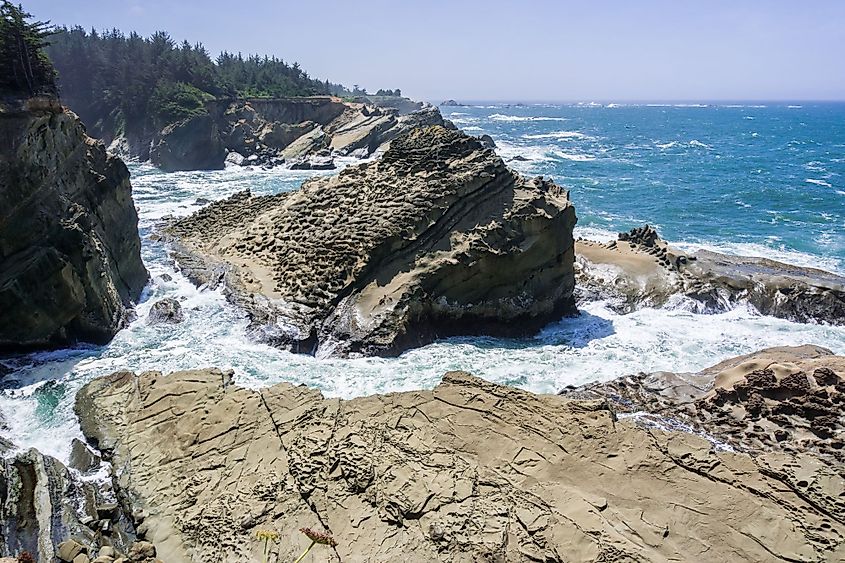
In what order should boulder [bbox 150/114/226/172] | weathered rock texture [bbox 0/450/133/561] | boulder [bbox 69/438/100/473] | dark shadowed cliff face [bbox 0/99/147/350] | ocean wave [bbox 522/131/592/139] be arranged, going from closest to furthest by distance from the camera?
1. weathered rock texture [bbox 0/450/133/561]
2. boulder [bbox 69/438/100/473]
3. dark shadowed cliff face [bbox 0/99/147/350]
4. boulder [bbox 150/114/226/172]
5. ocean wave [bbox 522/131/592/139]

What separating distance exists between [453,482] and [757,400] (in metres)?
6.90

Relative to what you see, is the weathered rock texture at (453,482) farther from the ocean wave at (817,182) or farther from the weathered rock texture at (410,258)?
the ocean wave at (817,182)

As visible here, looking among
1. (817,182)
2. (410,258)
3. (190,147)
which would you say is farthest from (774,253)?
(190,147)

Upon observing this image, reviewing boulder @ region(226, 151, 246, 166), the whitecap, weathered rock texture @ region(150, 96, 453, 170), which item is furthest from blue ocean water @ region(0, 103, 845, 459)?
the whitecap

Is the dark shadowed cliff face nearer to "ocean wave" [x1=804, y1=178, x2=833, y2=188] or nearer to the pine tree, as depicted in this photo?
the pine tree

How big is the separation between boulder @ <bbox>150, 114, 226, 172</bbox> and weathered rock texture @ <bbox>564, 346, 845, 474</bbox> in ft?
156

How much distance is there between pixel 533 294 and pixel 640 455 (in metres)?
9.41

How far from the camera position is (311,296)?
16.5m

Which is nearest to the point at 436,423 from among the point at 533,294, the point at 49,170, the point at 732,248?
the point at 533,294

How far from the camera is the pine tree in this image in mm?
14484

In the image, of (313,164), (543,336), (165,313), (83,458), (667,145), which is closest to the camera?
(83,458)

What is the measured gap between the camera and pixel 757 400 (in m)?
11.5

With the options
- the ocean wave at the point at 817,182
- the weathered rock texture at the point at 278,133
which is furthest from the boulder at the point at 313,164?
the ocean wave at the point at 817,182

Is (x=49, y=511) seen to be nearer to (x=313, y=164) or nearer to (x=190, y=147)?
(x=313, y=164)
